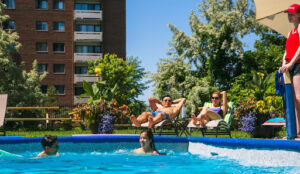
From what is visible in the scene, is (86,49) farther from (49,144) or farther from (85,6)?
(49,144)

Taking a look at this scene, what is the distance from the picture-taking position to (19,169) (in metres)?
6.13

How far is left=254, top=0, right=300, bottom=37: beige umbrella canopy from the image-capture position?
750 cm

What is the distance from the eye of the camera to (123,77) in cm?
3903

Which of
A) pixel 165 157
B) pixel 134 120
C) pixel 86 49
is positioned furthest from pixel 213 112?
pixel 86 49

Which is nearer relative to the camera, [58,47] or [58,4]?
[58,47]

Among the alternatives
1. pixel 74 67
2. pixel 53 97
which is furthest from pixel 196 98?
pixel 74 67

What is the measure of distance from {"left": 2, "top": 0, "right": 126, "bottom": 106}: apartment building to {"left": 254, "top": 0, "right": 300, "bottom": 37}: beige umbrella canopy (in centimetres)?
3791

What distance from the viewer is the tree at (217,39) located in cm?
3216

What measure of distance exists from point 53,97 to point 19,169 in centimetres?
3354

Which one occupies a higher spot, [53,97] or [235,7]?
[235,7]

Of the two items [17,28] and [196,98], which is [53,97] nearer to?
[17,28]

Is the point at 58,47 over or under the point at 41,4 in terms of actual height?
under

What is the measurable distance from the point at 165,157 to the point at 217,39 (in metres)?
26.7

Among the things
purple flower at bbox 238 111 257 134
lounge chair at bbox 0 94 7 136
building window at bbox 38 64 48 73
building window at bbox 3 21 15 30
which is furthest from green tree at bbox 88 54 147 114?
purple flower at bbox 238 111 257 134
